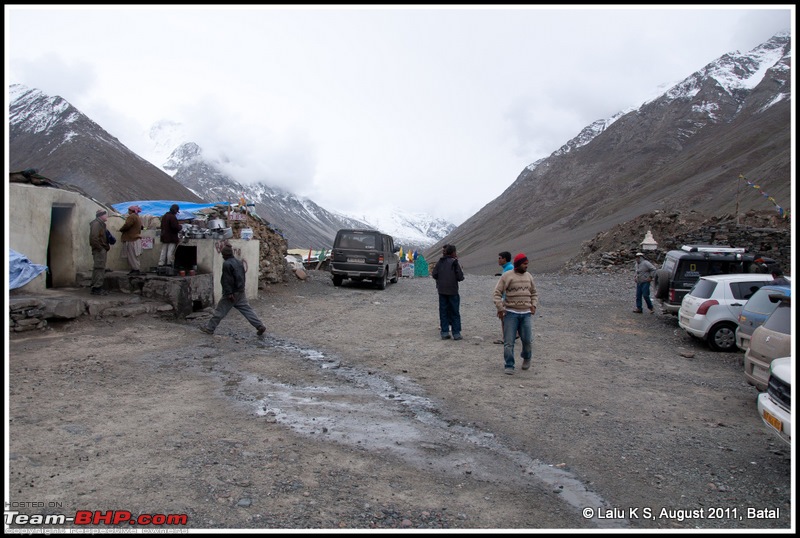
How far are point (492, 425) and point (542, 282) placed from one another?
71.0 feet

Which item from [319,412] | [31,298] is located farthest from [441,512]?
[31,298]

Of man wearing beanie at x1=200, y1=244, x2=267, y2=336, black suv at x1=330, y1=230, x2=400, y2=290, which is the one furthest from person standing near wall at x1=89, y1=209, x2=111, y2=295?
black suv at x1=330, y1=230, x2=400, y2=290

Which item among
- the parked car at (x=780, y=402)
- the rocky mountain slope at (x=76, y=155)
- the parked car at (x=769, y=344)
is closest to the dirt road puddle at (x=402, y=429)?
the parked car at (x=780, y=402)

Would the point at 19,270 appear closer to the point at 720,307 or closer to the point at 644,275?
the point at 720,307

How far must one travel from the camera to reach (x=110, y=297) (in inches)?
433

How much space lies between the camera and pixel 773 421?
16.1 feet

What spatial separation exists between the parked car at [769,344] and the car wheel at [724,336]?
406cm

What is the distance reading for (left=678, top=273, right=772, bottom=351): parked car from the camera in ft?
34.8

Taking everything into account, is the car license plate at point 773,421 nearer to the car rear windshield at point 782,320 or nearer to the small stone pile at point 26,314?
the car rear windshield at point 782,320

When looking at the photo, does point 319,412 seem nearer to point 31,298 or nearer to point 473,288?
point 31,298

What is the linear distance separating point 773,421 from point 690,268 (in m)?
9.44

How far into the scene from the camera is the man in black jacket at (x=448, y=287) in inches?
418

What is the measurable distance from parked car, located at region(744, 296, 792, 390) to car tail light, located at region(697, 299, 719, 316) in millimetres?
4084

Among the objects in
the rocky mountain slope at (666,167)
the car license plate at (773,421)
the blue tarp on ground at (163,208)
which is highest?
the rocky mountain slope at (666,167)
